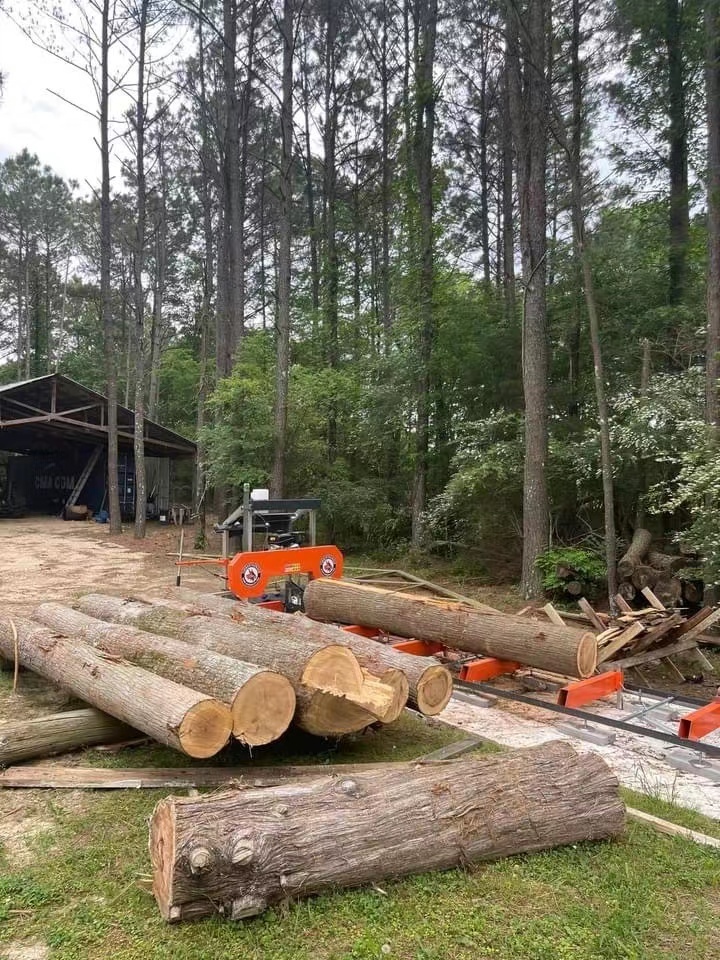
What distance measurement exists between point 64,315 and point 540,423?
3699 centimetres

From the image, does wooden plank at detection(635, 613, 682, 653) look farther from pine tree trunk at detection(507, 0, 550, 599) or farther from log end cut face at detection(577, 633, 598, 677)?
pine tree trunk at detection(507, 0, 550, 599)

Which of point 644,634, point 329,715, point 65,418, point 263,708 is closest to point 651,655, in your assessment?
point 644,634

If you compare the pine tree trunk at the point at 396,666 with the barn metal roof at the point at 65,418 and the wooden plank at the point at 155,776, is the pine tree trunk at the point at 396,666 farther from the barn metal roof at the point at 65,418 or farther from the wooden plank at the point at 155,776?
the barn metal roof at the point at 65,418

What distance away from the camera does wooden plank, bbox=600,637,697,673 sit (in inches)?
239

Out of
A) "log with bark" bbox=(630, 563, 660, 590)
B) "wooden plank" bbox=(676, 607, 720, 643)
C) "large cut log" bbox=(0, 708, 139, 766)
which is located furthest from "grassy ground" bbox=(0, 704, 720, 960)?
"log with bark" bbox=(630, 563, 660, 590)

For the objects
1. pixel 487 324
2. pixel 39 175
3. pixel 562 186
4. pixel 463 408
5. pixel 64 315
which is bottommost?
pixel 463 408

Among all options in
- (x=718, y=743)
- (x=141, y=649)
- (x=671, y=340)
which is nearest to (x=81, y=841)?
(x=141, y=649)

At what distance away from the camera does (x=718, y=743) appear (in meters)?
4.97

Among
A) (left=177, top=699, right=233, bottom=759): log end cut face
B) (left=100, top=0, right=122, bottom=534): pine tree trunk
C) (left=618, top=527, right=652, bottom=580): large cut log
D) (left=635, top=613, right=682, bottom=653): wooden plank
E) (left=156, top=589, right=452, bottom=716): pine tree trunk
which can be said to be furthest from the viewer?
(left=100, top=0, right=122, bottom=534): pine tree trunk

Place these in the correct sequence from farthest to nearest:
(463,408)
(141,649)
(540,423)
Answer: (463,408) < (540,423) < (141,649)

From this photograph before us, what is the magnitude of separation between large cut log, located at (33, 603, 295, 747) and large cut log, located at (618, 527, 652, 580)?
20.6ft

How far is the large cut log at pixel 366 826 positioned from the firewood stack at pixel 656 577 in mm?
5434

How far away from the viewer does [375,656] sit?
16.0 feet

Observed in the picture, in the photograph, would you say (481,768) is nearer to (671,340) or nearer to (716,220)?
(716,220)
